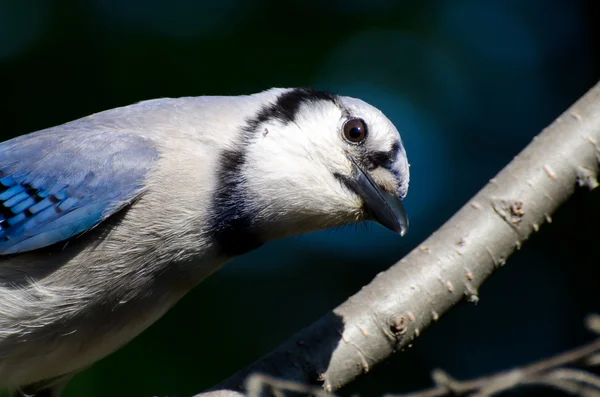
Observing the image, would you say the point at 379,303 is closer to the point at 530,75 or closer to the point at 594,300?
the point at 594,300

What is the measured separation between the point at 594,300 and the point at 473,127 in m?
1.71

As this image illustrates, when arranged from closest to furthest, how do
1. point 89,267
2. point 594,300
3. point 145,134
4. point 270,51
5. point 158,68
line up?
point 89,267
point 145,134
point 158,68
point 270,51
point 594,300

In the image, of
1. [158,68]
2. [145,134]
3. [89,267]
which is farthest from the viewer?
[158,68]

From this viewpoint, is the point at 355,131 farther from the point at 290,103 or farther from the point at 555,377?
the point at 555,377

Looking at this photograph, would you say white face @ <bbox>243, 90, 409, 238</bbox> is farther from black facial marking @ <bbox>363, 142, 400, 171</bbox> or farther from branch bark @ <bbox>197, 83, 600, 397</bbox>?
branch bark @ <bbox>197, 83, 600, 397</bbox>

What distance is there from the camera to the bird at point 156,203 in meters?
2.98

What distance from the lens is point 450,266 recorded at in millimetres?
3039

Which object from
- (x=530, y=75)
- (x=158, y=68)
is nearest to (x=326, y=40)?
(x=158, y=68)

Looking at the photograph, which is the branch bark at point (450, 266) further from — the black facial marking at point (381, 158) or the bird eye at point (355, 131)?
the bird eye at point (355, 131)

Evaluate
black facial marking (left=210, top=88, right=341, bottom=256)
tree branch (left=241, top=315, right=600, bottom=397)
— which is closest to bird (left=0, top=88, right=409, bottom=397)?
black facial marking (left=210, top=88, right=341, bottom=256)

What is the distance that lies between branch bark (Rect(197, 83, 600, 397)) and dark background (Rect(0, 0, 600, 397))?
0.45 metres

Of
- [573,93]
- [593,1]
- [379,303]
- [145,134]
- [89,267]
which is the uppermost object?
[593,1]

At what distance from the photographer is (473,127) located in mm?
6895

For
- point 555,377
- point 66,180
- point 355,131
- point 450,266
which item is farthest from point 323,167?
point 555,377
